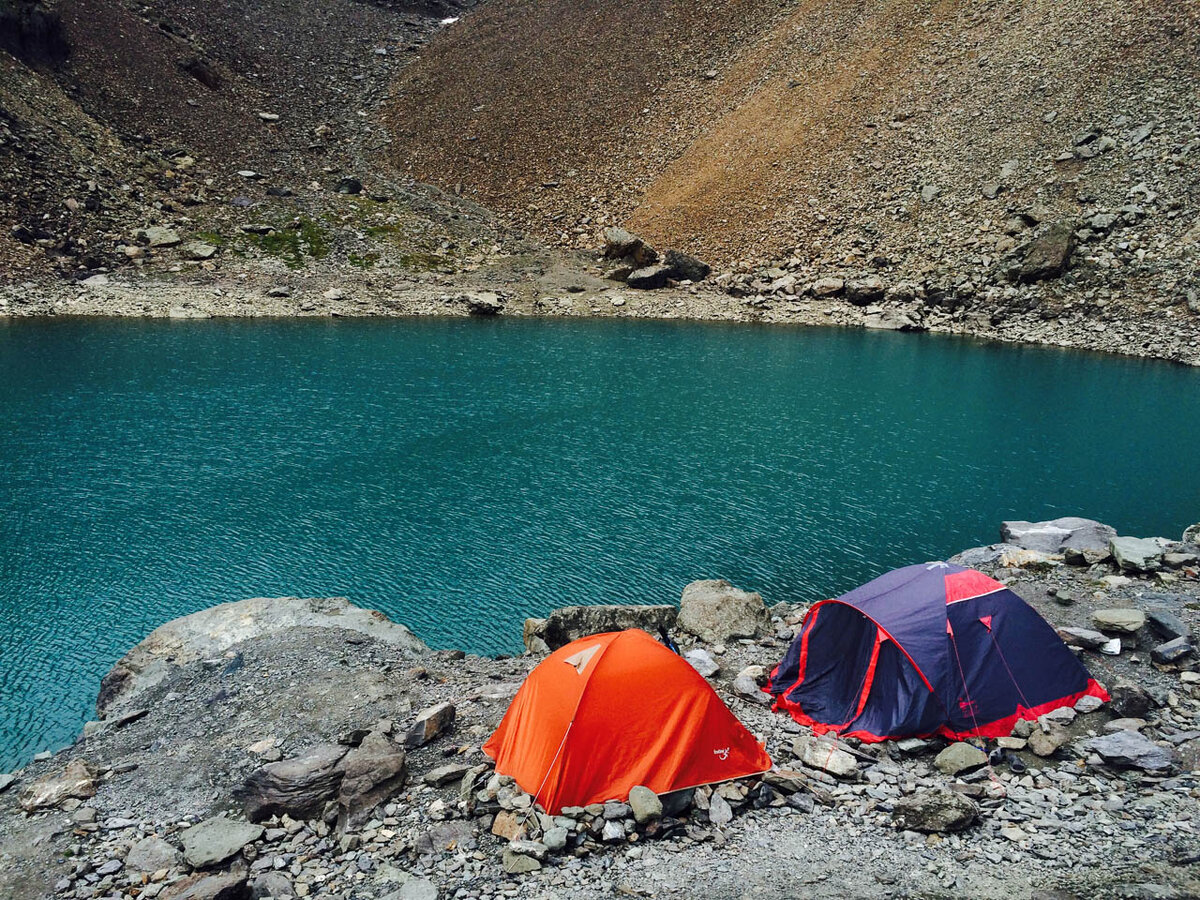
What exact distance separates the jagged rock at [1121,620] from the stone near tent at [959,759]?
4886mm

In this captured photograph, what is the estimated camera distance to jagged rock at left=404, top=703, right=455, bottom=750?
11.9 meters

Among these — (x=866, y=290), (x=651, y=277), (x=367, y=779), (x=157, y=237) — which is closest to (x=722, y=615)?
(x=367, y=779)

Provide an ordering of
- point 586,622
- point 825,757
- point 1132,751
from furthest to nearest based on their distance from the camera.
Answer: point 586,622, point 825,757, point 1132,751

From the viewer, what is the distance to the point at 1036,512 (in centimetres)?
2559

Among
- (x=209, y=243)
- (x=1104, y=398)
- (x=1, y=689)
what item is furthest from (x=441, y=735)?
(x=209, y=243)

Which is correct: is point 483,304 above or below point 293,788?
above

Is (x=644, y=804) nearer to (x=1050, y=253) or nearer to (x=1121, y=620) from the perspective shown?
(x=1121, y=620)

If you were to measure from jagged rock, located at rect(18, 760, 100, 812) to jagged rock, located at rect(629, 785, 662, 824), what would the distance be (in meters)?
7.55

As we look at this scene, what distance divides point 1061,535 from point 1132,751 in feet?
37.7

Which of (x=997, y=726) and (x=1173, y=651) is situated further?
(x=1173, y=651)

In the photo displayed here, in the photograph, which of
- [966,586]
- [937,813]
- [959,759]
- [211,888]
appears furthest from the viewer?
[966,586]

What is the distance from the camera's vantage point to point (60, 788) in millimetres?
11016

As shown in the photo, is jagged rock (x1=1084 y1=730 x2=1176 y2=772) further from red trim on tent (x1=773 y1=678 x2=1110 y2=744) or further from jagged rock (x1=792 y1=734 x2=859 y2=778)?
jagged rock (x1=792 y1=734 x2=859 y2=778)

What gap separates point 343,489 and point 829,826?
66.0 ft
